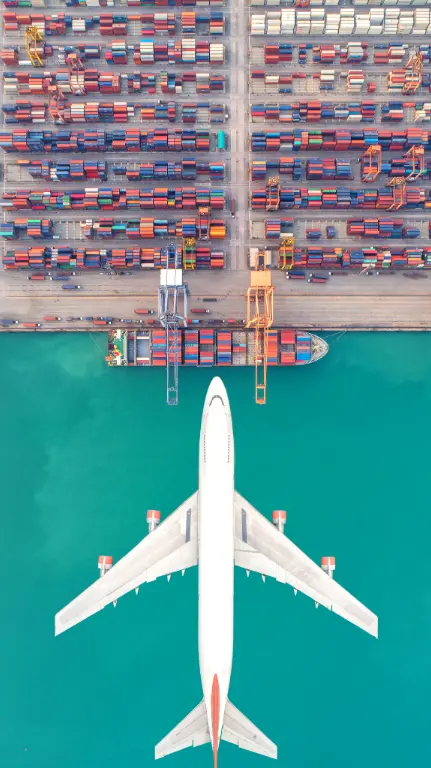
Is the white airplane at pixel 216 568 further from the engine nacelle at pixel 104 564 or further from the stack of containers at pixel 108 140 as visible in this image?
the stack of containers at pixel 108 140

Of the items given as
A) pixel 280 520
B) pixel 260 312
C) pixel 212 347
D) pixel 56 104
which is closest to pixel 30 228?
pixel 56 104

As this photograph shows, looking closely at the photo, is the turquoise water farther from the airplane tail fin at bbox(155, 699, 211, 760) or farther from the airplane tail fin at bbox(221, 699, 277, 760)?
the airplane tail fin at bbox(155, 699, 211, 760)

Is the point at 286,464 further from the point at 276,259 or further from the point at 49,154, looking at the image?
the point at 49,154

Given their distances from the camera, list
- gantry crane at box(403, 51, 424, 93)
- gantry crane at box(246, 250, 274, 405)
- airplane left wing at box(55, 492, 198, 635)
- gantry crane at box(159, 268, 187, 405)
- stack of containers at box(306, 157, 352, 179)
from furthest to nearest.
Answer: stack of containers at box(306, 157, 352, 179)
gantry crane at box(403, 51, 424, 93)
gantry crane at box(159, 268, 187, 405)
gantry crane at box(246, 250, 274, 405)
airplane left wing at box(55, 492, 198, 635)

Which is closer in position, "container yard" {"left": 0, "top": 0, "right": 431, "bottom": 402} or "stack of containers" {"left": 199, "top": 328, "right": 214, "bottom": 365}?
"stack of containers" {"left": 199, "top": 328, "right": 214, "bottom": 365}

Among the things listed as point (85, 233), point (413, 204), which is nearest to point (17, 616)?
point (85, 233)

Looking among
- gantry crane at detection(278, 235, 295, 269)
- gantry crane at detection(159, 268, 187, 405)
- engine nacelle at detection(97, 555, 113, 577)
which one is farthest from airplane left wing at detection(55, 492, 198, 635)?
gantry crane at detection(278, 235, 295, 269)

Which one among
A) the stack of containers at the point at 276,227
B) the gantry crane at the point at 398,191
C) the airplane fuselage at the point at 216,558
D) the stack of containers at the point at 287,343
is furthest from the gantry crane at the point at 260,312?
the gantry crane at the point at 398,191

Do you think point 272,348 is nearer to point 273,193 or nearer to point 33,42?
point 273,193
